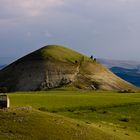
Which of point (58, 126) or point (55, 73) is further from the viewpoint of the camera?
point (55, 73)

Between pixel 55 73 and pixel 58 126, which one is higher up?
pixel 55 73

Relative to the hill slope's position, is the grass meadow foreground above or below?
below

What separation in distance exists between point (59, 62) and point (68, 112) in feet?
292

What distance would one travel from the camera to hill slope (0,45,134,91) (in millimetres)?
131375

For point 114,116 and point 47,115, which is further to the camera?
point 114,116

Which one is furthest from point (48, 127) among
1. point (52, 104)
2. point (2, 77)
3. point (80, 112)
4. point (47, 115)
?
point (2, 77)

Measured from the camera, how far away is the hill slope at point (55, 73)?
131375mm

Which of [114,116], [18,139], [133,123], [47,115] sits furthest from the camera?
[114,116]

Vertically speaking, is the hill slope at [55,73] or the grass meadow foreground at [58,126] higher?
the hill slope at [55,73]

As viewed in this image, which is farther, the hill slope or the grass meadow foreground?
the hill slope

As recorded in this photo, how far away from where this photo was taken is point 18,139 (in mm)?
30547

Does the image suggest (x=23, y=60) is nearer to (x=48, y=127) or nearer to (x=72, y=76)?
(x=72, y=76)

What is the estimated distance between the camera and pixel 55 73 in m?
136

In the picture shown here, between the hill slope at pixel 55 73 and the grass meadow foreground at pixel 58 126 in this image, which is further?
the hill slope at pixel 55 73
